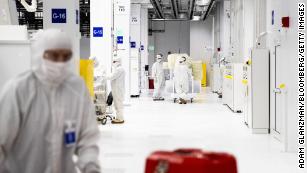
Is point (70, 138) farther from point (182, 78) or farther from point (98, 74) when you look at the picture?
point (182, 78)

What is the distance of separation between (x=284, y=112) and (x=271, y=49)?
1788 mm

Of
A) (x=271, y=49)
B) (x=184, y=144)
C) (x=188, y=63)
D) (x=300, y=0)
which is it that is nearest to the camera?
(x=300, y=0)

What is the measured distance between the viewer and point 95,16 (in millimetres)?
11250

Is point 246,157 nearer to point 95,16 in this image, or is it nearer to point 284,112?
point 284,112

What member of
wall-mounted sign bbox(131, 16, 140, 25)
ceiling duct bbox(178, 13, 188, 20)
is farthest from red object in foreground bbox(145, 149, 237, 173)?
ceiling duct bbox(178, 13, 188, 20)

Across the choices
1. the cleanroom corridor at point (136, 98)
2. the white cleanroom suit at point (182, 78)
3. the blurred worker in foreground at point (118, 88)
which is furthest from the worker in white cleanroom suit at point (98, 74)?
the white cleanroom suit at point (182, 78)

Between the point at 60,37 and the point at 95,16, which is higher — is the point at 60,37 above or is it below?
below

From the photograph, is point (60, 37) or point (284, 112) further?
point (284, 112)

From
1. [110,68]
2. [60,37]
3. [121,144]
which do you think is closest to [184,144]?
[121,144]

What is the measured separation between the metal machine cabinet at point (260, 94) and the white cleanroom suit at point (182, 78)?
20.0 feet

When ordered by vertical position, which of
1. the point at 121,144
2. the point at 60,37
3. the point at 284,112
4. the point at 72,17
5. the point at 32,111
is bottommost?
the point at 121,144

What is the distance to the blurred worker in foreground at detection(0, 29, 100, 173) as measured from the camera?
2.27 metres

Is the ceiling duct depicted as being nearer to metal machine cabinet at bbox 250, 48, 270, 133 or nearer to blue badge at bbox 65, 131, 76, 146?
metal machine cabinet at bbox 250, 48, 270, 133

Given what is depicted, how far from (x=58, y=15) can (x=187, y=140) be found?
297 cm
